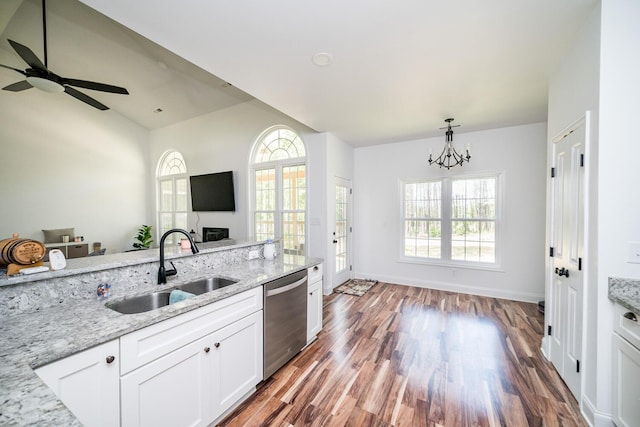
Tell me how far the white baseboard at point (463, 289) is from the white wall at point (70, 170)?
20.5ft

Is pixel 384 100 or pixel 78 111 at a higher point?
pixel 78 111

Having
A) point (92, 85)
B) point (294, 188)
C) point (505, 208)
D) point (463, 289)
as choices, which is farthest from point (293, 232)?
point (505, 208)

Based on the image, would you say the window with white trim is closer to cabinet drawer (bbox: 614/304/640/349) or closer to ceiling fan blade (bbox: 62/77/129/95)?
cabinet drawer (bbox: 614/304/640/349)

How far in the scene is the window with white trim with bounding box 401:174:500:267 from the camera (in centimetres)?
411

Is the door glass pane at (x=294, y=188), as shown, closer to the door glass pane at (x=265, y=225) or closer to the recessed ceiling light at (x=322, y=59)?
the door glass pane at (x=265, y=225)

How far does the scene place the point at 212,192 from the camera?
5.40m

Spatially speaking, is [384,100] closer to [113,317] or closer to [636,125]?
[636,125]

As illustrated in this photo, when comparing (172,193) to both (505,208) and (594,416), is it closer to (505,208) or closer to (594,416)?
(505,208)

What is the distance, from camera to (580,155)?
1.78 metres

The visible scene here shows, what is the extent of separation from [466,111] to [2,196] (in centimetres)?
817

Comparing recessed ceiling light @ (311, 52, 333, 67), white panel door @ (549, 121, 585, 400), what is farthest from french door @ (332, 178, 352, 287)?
white panel door @ (549, 121, 585, 400)

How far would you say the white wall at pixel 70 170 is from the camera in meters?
4.80

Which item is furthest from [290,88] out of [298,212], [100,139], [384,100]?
[100,139]

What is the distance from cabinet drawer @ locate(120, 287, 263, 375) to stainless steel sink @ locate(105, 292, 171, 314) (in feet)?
1.48
